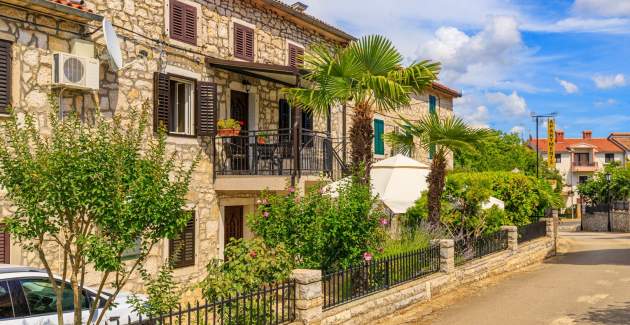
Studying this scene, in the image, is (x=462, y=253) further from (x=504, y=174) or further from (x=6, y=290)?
(x=6, y=290)

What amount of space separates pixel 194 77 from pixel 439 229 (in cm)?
686

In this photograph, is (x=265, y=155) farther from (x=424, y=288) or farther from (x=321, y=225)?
(x=424, y=288)

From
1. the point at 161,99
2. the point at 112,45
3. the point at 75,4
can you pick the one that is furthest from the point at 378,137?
the point at 75,4

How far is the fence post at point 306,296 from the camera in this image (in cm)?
838

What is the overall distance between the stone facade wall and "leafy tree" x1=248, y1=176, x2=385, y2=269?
34.7 inches

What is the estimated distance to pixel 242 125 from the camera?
49.7ft

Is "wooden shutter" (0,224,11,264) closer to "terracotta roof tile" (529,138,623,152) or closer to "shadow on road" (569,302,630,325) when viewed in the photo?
"shadow on road" (569,302,630,325)

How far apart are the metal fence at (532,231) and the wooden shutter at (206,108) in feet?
35.3

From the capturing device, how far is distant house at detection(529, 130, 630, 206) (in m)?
70.2

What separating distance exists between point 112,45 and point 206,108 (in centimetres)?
324

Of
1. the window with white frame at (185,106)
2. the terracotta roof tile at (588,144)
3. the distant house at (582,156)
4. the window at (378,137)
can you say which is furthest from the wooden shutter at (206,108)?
the terracotta roof tile at (588,144)

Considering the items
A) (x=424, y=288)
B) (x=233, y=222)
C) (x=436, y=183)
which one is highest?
(x=436, y=183)

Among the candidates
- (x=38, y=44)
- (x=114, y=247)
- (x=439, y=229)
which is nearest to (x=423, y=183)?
(x=439, y=229)

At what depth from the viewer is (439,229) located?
14.4 meters
